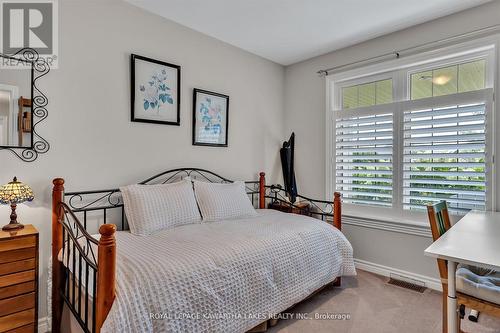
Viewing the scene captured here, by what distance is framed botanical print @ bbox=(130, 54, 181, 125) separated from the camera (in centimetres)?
230

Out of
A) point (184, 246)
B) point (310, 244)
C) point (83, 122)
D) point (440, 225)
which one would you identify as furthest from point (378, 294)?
point (83, 122)

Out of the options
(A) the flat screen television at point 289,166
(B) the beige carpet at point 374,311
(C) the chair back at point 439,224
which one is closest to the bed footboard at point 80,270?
(B) the beige carpet at point 374,311

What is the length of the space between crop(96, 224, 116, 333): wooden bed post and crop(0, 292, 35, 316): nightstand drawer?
28.5 inches

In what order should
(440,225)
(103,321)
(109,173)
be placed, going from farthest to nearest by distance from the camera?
(109,173) < (440,225) < (103,321)

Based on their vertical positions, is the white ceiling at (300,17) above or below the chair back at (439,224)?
above

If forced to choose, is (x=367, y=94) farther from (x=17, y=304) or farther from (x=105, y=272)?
(x=17, y=304)

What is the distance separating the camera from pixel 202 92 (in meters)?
2.77

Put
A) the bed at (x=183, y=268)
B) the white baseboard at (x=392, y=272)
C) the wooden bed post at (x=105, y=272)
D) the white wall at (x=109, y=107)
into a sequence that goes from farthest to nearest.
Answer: the white baseboard at (x=392, y=272) → the white wall at (x=109, y=107) → the bed at (x=183, y=268) → the wooden bed post at (x=105, y=272)

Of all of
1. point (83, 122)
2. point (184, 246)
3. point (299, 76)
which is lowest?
point (184, 246)

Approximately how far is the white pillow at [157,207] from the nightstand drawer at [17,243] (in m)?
0.57

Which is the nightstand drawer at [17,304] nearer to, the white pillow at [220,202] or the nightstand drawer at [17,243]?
the nightstand drawer at [17,243]

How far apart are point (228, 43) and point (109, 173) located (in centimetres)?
185

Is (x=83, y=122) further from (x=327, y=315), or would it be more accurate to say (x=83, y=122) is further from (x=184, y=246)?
(x=327, y=315)

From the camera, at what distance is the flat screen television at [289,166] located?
338 cm
